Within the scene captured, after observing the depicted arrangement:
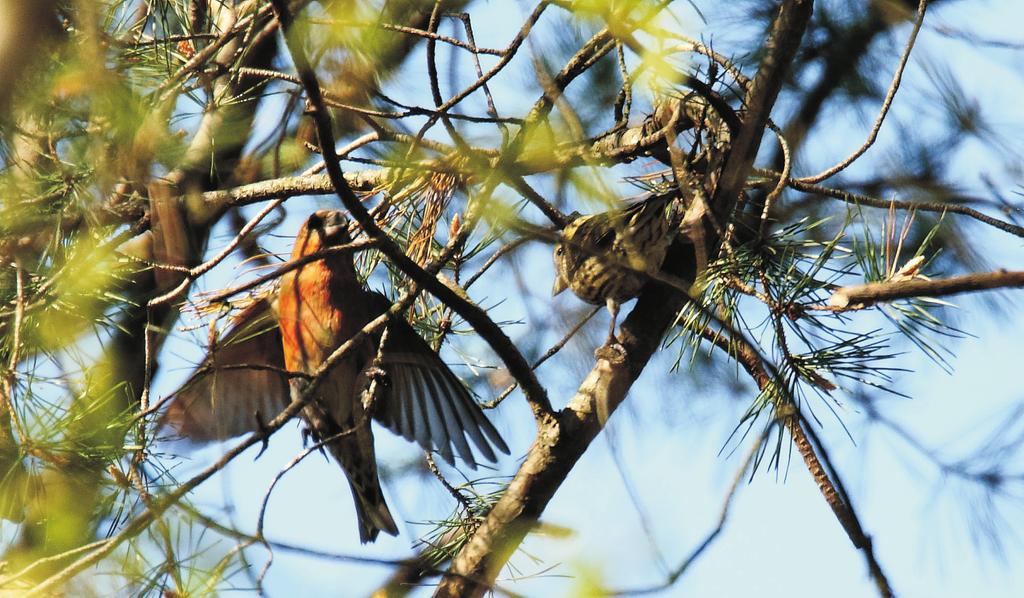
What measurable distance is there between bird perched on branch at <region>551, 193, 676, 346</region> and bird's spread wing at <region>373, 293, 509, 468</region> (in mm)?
881

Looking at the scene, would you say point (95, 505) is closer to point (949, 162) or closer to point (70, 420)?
point (70, 420)

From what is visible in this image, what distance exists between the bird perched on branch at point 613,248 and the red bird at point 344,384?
94cm

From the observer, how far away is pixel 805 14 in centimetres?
220

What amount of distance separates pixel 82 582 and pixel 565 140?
53.3 inches

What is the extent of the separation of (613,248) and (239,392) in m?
2.00

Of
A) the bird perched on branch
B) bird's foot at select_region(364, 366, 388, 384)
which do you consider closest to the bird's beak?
the bird perched on branch

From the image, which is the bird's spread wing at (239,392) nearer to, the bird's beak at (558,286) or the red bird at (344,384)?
the red bird at (344,384)

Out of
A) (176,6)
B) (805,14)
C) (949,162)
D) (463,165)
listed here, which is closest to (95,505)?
(463,165)

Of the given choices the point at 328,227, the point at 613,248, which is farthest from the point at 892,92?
the point at 328,227

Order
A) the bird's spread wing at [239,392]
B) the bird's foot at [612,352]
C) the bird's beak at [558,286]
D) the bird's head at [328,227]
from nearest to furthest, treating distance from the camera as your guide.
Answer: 1. the bird's foot at [612,352]
2. the bird's beak at [558,286]
3. the bird's spread wing at [239,392]
4. the bird's head at [328,227]

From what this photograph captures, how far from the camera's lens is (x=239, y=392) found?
4105mm

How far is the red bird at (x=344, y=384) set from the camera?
3672mm

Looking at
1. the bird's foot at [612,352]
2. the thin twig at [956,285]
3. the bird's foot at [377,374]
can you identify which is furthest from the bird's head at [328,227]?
the thin twig at [956,285]

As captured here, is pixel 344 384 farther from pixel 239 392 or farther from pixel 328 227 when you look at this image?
pixel 328 227
